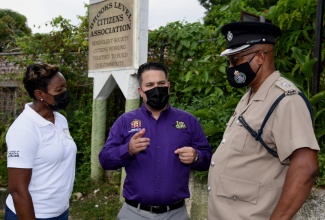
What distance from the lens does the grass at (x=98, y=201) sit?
5059 mm

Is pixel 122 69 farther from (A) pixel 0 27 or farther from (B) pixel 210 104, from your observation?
(A) pixel 0 27

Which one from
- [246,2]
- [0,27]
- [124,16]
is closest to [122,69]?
[124,16]

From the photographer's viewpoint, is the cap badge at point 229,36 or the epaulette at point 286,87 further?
the cap badge at point 229,36

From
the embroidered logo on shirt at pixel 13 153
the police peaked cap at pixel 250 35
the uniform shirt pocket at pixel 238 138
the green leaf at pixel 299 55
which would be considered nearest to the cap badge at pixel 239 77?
the police peaked cap at pixel 250 35

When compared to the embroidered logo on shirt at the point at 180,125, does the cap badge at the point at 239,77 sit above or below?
above

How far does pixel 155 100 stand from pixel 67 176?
81 cm

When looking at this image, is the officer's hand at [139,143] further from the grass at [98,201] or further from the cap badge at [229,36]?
the grass at [98,201]

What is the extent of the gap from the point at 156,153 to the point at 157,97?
39 cm

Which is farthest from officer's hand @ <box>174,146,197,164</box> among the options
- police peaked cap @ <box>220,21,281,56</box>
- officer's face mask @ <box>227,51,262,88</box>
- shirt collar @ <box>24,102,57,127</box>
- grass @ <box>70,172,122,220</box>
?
grass @ <box>70,172,122,220</box>

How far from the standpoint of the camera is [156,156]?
2.68m

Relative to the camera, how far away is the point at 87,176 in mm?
6262

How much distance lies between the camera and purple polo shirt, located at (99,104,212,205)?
2.63 metres

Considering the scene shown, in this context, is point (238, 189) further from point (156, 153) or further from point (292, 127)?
point (156, 153)

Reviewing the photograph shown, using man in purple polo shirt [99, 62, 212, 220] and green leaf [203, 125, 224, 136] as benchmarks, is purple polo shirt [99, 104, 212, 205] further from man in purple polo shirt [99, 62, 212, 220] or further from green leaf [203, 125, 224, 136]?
green leaf [203, 125, 224, 136]
